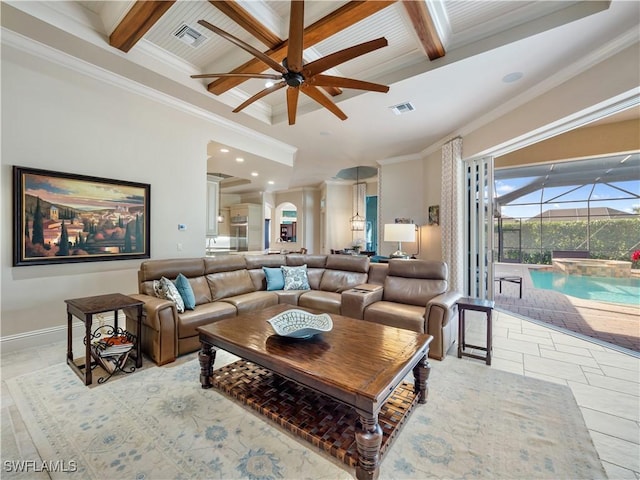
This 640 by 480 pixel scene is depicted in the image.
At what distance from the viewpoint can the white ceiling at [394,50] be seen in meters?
2.47

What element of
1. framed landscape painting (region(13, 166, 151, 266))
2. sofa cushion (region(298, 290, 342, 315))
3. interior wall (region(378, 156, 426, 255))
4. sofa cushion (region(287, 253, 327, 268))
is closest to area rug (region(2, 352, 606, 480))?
framed landscape painting (region(13, 166, 151, 266))

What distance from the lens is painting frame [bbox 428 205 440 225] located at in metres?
5.69

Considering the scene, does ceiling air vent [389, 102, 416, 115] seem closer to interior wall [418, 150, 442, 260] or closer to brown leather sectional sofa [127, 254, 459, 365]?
interior wall [418, 150, 442, 260]

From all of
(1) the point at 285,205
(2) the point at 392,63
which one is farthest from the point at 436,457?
(1) the point at 285,205

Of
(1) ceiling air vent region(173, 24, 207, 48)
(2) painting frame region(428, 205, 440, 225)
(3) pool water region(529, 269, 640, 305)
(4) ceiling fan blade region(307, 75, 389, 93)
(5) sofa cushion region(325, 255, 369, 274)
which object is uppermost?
(1) ceiling air vent region(173, 24, 207, 48)

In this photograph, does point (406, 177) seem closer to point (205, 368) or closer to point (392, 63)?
point (392, 63)

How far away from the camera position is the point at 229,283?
3857 millimetres

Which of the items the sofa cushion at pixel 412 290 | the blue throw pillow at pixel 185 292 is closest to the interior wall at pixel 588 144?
the sofa cushion at pixel 412 290

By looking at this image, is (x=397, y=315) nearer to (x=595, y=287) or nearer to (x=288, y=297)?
(x=288, y=297)

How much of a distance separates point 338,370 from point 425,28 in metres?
3.12

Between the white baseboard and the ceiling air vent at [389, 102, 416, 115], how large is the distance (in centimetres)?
456

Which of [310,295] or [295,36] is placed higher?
[295,36]

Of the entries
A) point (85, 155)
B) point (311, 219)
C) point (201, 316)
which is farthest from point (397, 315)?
point (311, 219)

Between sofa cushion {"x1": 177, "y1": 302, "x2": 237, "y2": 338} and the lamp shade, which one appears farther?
the lamp shade
